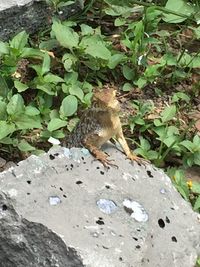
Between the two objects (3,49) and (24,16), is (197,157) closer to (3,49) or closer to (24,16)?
(3,49)

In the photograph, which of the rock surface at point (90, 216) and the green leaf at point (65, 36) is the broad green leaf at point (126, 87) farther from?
the rock surface at point (90, 216)

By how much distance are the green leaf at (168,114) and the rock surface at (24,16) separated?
3.97 feet

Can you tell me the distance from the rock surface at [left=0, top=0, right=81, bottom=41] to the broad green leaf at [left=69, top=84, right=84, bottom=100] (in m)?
0.69

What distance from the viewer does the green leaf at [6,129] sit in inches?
201

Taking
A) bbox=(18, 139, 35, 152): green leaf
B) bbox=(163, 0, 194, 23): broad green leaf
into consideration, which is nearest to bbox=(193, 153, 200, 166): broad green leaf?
bbox=(18, 139, 35, 152): green leaf

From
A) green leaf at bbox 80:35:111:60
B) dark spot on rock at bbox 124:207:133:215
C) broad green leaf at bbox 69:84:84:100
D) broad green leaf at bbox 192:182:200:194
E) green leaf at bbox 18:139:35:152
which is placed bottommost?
broad green leaf at bbox 192:182:200:194

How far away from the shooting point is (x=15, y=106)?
17.1ft

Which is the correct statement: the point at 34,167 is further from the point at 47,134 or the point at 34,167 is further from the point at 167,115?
the point at 167,115

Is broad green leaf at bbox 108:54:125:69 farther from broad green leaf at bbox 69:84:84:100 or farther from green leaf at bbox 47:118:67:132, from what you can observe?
green leaf at bbox 47:118:67:132

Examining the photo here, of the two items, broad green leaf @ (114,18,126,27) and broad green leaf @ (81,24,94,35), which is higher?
broad green leaf @ (81,24,94,35)

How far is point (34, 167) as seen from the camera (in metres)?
4.37

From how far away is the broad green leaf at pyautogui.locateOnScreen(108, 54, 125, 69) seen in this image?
19.5 ft

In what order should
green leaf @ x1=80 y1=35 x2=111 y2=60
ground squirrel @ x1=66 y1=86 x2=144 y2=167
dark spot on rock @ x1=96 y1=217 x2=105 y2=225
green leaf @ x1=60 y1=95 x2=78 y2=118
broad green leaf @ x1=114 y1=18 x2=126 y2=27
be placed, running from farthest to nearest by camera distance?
broad green leaf @ x1=114 y1=18 x2=126 y2=27 → green leaf @ x1=80 y1=35 x2=111 y2=60 → green leaf @ x1=60 y1=95 x2=78 y2=118 → ground squirrel @ x1=66 y1=86 x2=144 y2=167 → dark spot on rock @ x1=96 y1=217 x2=105 y2=225

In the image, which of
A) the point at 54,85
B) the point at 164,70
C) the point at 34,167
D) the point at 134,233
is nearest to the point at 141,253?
the point at 134,233
